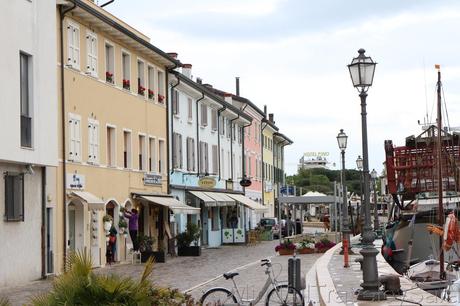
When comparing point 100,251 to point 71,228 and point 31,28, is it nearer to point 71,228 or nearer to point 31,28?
point 71,228

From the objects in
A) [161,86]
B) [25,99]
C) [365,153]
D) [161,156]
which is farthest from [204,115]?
[365,153]

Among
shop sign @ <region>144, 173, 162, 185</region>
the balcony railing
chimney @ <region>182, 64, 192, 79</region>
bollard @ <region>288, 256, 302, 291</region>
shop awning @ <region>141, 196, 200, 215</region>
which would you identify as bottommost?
bollard @ <region>288, 256, 302, 291</region>

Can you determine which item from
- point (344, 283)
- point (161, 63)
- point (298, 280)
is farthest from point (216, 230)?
point (298, 280)

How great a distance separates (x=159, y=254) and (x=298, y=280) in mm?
19741

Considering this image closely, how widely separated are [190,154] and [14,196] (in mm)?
21459

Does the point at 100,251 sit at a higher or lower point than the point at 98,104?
lower

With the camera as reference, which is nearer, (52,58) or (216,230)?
(52,58)

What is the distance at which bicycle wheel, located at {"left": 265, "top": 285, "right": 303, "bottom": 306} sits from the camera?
1525 cm

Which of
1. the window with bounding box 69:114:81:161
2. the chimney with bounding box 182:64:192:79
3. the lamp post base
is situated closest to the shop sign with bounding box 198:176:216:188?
the chimney with bounding box 182:64:192:79

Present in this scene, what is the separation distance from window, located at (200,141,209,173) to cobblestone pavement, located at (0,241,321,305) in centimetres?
802

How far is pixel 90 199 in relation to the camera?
29781mm

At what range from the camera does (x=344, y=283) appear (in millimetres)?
19406

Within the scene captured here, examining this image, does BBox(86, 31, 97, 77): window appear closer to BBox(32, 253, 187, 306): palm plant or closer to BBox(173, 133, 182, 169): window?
BBox(173, 133, 182, 169): window

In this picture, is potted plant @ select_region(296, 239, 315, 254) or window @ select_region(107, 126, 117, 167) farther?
potted plant @ select_region(296, 239, 315, 254)
